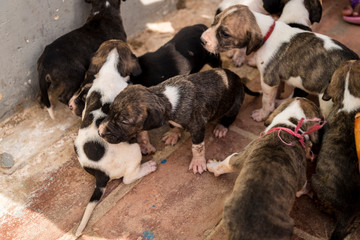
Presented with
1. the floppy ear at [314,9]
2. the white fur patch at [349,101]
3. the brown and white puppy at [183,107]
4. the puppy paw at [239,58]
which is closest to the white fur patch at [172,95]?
the brown and white puppy at [183,107]

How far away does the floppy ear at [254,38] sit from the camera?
466 cm

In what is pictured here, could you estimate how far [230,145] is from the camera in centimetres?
496

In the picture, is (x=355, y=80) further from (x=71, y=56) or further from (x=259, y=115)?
(x=71, y=56)

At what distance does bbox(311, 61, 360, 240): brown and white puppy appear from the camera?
3.61m

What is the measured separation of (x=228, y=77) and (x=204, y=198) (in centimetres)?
155

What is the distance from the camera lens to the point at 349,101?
13.4 ft

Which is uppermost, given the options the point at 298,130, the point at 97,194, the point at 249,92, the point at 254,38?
the point at 254,38

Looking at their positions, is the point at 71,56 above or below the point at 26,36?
below

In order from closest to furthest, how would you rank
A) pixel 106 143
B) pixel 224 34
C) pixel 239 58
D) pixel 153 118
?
pixel 153 118 → pixel 106 143 → pixel 224 34 → pixel 239 58

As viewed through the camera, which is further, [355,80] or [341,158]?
[355,80]

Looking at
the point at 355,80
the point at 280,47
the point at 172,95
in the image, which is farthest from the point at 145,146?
the point at 355,80

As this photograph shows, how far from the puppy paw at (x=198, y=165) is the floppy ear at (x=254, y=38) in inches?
59.2

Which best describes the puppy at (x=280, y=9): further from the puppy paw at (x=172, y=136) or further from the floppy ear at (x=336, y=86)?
the puppy paw at (x=172, y=136)

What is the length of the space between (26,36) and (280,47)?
11.0ft
